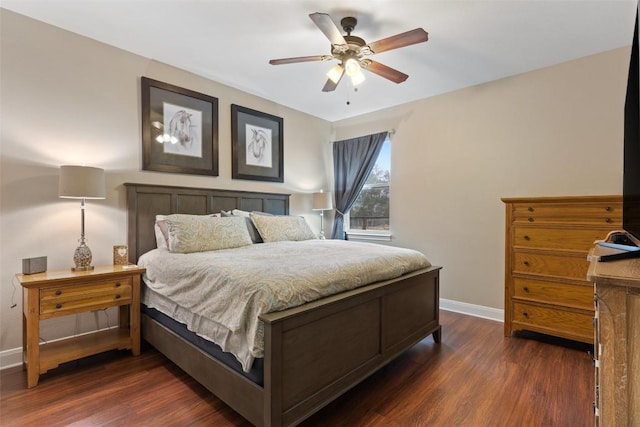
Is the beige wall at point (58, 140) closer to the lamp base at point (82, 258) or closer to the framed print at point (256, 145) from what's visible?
the lamp base at point (82, 258)

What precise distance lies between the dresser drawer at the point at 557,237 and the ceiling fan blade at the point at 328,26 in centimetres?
226

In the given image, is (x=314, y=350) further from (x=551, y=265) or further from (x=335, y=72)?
(x=551, y=265)

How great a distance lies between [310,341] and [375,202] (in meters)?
3.15

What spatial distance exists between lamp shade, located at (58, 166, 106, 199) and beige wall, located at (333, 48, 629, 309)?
132 inches

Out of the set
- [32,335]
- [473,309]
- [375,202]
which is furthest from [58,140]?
[473,309]

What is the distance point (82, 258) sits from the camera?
238 centimetres

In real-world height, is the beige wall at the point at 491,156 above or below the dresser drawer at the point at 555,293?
above

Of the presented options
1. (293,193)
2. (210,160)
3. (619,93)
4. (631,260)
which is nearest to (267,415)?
(631,260)

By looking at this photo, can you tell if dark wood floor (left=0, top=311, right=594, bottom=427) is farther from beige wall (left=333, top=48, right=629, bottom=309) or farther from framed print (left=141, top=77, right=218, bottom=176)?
framed print (left=141, top=77, right=218, bottom=176)

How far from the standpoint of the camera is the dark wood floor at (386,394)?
171 cm

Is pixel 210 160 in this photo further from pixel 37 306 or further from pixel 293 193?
pixel 37 306

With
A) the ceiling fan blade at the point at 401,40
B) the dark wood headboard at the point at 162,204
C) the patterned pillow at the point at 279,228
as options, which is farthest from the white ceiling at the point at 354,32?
the patterned pillow at the point at 279,228

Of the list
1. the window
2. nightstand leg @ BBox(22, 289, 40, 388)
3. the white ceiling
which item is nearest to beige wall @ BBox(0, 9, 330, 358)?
the white ceiling

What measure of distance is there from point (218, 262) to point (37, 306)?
1.26 meters
